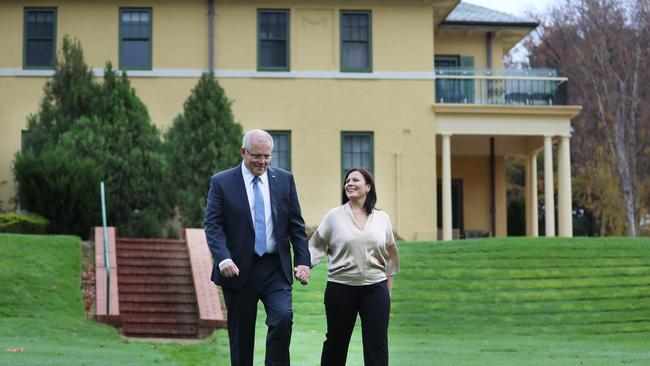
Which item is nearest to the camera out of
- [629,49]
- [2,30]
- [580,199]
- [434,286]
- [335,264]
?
[335,264]

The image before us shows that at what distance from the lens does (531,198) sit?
102 ft

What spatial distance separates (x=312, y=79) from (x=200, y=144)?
12.2 ft

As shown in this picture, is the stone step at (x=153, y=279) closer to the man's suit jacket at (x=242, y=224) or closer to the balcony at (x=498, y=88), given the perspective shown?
the man's suit jacket at (x=242, y=224)

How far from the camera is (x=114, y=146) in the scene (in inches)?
917

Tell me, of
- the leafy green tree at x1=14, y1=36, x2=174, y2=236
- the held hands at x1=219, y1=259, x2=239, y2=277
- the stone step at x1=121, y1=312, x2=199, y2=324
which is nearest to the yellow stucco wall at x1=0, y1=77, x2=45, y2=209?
the leafy green tree at x1=14, y1=36, x2=174, y2=236

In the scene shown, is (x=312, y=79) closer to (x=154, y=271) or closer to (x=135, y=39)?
(x=135, y=39)

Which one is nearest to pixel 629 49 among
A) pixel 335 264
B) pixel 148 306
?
pixel 148 306

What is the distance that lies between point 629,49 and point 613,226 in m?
7.18

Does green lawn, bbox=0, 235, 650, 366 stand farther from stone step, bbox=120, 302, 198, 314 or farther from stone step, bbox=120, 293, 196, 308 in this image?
stone step, bbox=120, 293, 196, 308

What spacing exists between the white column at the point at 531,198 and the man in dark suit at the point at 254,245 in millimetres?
23254

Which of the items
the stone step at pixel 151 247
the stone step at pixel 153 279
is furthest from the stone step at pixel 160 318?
the stone step at pixel 151 247

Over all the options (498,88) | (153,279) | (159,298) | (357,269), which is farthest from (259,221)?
(498,88)

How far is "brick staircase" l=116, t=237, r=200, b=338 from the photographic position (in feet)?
54.0

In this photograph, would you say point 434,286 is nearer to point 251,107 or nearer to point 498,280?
point 498,280
